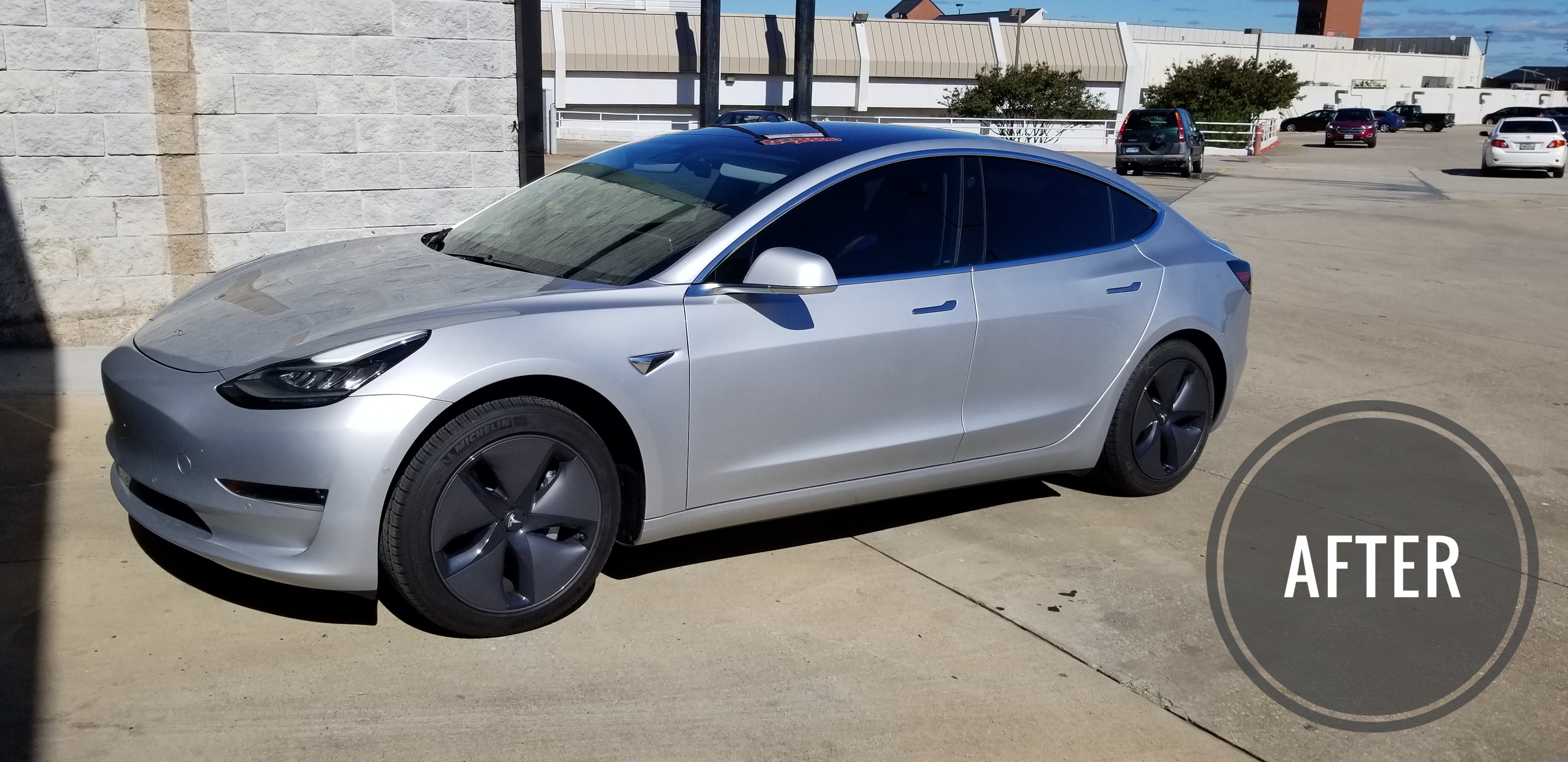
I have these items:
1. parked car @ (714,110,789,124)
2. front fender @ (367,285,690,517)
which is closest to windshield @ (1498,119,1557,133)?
parked car @ (714,110,789,124)

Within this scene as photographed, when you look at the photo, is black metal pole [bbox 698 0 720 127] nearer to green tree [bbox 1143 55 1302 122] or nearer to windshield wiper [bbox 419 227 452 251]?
windshield wiper [bbox 419 227 452 251]

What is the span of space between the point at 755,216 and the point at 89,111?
4.61 m

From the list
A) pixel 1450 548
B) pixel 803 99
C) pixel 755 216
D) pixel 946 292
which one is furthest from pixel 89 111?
pixel 803 99

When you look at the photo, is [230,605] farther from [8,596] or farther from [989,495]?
[989,495]

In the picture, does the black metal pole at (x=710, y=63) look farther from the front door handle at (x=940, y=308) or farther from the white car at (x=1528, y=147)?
the front door handle at (x=940, y=308)

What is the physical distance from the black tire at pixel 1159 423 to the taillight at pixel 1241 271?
0.44m

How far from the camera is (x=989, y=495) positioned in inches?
218

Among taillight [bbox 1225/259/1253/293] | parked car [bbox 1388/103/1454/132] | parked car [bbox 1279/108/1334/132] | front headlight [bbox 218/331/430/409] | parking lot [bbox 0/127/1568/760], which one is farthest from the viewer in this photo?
parked car [bbox 1388/103/1454/132]

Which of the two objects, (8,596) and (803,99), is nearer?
(8,596)

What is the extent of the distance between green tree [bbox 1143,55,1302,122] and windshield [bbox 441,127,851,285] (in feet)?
169

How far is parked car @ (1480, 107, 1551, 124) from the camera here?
2236 inches

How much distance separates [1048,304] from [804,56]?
22.2 m

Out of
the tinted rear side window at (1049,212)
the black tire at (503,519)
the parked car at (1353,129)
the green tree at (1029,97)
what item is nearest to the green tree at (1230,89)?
the parked car at (1353,129)

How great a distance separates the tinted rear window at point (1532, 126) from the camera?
107 ft
